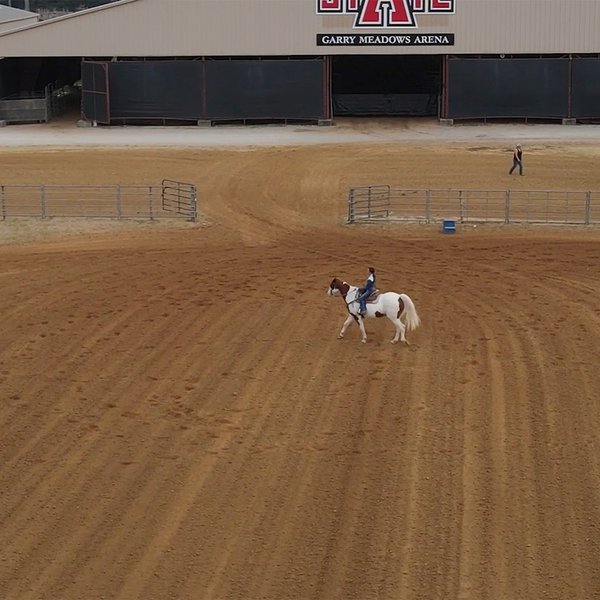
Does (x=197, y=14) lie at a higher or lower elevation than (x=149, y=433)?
higher

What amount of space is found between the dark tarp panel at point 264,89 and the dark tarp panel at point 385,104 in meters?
3.40

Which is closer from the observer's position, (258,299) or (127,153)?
(258,299)

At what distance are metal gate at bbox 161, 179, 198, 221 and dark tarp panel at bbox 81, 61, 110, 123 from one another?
15323 millimetres

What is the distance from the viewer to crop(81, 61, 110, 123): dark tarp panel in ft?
174

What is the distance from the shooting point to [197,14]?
172ft

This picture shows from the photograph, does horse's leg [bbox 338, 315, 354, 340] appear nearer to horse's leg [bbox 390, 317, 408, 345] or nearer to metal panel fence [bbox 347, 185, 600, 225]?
horse's leg [bbox 390, 317, 408, 345]

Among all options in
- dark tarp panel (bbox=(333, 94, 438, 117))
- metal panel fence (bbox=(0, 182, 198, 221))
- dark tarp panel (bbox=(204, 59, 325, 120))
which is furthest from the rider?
dark tarp panel (bbox=(333, 94, 438, 117))

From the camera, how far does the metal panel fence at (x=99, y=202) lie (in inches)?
1367

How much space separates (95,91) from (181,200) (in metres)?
18.4

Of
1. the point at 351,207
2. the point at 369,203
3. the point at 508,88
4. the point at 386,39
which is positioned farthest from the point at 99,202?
the point at 508,88

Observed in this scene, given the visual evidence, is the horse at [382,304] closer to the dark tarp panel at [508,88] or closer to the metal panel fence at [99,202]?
the metal panel fence at [99,202]

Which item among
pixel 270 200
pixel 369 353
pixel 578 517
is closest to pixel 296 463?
pixel 578 517

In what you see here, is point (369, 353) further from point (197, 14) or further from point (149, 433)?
point (197, 14)

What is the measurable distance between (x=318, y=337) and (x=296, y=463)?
6.10 m
